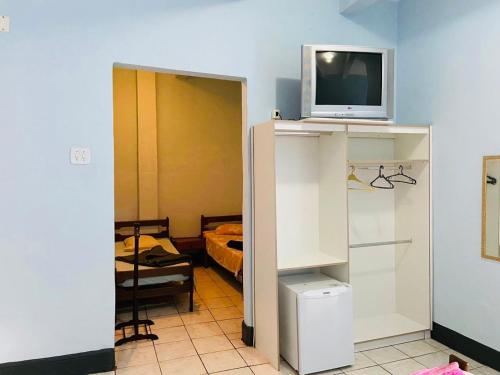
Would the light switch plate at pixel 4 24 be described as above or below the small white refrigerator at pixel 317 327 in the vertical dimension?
above

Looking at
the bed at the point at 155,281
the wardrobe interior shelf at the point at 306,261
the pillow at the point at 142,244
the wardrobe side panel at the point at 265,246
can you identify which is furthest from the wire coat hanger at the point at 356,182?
the pillow at the point at 142,244

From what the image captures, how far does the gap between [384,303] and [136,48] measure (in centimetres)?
303

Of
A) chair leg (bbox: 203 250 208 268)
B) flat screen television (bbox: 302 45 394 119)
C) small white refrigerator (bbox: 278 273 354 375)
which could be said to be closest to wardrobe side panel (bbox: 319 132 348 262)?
flat screen television (bbox: 302 45 394 119)

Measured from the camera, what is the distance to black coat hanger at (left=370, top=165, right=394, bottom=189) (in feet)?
11.3

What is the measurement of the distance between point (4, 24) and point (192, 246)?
152 inches

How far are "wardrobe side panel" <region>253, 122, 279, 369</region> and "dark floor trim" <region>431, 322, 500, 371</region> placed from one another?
1.42 meters

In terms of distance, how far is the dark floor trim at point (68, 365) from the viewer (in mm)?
2521

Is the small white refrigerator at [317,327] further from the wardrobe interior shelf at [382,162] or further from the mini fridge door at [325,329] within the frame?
the wardrobe interior shelf at [382,162]

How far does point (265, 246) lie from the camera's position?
2.86m

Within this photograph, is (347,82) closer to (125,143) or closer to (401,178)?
(401,178)

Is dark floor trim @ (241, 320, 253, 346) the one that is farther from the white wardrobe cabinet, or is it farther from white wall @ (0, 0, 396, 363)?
white wall @ (0, 0, 396, 363)

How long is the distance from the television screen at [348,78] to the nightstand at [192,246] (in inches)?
137

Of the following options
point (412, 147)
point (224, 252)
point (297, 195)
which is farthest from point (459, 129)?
point (224, 252)

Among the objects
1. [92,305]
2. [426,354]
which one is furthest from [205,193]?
[426,354]
